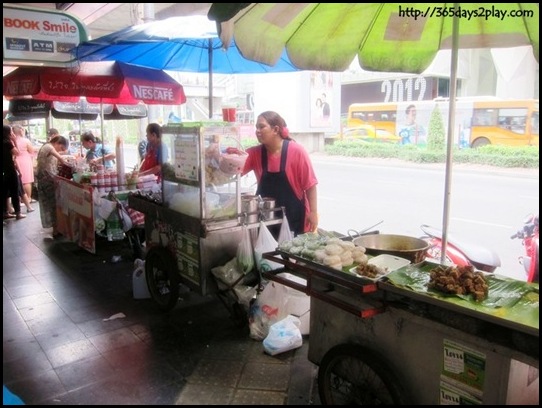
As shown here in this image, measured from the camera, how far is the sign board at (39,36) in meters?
3.81

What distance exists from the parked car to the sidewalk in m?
19.0

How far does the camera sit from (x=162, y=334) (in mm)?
3758

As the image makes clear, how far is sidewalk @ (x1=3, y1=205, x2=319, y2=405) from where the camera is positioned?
2.93 metres

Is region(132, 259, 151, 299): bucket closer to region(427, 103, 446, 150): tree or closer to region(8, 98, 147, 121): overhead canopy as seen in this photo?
region(8, 98, 147, 121): overhead canopy

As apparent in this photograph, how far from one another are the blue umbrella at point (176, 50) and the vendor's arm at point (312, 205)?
1322 millimetres

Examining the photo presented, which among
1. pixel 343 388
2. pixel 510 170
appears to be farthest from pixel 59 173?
pixel 510 170

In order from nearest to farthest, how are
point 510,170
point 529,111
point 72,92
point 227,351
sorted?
point 227,351 → point 72,92 → point 510,170 → point 529,111

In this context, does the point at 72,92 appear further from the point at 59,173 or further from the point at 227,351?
the point at 227,351

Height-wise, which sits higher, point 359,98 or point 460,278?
point 359,98

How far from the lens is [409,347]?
7.52 feet

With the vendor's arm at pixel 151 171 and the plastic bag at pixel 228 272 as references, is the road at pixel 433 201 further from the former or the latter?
the vendor's arm at pixel 151 171

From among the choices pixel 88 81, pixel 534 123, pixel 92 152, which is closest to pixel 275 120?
pixel 88 81

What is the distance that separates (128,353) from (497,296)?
2.64 meters

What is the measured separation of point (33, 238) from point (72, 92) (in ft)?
8.82
